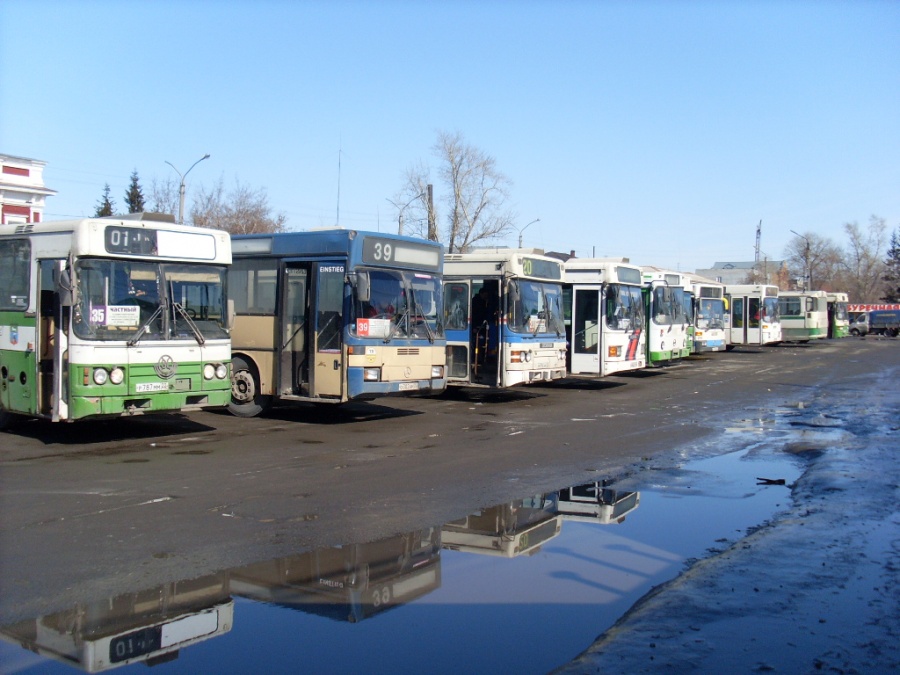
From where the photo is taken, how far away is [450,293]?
1898cm

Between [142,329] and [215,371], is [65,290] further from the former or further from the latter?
[215,371]

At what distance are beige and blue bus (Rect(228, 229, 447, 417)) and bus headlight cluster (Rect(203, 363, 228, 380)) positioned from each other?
6.08ft

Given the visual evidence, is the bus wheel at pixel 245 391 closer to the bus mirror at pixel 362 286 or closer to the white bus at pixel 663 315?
the bus mirror at pixel 362 286

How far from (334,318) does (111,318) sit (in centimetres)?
375

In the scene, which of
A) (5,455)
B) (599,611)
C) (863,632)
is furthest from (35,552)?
(863,632)

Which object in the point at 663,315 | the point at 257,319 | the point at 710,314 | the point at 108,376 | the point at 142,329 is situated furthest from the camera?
the point at 710,314

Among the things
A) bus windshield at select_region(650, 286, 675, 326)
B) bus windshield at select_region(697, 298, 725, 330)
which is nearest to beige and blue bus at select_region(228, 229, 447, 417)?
bus windshield at select_region(650, 286, 675, 326)

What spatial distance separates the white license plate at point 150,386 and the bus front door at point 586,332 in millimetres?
12414

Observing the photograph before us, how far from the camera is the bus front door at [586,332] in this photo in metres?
22.1

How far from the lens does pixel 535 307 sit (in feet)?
62.2

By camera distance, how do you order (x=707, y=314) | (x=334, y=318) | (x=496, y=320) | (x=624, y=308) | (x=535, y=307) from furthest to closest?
(x=707, y=314) → (x=624, y=308) → (x=535, y=307) → (x=496, y=320) → (x=334, y=318)

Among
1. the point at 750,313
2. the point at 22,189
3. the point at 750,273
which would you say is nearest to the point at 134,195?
the point at 22,189

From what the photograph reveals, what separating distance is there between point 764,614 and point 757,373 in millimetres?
24979

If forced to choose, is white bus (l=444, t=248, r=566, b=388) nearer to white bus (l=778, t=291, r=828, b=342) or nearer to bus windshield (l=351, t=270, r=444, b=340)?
bus windshield (l=351, t=270, r=444, b=340)
